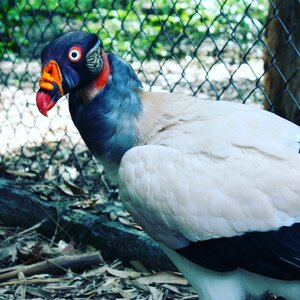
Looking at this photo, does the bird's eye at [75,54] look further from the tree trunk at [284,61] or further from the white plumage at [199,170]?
the tree trunk at [284,61]

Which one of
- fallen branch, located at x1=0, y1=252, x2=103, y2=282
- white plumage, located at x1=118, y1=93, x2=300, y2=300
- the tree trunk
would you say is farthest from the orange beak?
the tree trunk

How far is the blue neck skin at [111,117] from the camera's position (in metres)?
2.72

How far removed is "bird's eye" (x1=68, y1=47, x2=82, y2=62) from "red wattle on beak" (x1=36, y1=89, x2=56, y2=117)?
16 cm

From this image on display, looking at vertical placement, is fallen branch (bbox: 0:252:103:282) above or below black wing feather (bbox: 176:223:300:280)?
below

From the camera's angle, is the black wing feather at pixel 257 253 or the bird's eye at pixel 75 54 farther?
the bird's eye at pixel 75 54

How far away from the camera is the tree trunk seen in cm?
375

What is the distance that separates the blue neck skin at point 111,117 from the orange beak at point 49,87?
20 centimetres

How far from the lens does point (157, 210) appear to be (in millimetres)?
2508

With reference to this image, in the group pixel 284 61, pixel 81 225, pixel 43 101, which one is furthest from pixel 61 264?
pixel 284 61

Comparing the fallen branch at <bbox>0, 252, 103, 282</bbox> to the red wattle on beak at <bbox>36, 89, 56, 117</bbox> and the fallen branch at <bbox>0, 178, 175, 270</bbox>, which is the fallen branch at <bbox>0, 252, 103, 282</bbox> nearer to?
the fallen branch at <bbox>0, 178, 175, 270</bbox>

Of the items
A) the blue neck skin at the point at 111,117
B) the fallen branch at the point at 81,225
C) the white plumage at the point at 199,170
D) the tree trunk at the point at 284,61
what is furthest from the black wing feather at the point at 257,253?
the tree trunk at the point at 284,61

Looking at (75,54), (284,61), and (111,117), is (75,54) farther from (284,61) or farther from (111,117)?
(284,61)

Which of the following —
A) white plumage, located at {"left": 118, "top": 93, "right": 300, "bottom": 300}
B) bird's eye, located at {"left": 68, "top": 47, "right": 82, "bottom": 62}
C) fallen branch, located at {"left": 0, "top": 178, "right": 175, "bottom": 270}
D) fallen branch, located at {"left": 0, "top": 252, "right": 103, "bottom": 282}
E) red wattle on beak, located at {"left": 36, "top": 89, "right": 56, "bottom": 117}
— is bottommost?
fallen branch, located at {"left": 0, "top": 252, "right": 103, "bottom": 282}

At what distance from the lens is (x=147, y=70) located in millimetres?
6895
